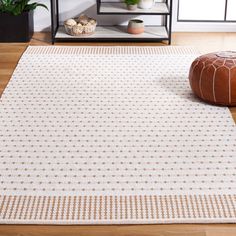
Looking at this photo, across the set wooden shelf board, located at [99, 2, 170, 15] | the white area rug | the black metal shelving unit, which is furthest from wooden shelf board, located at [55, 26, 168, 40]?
the white area rug

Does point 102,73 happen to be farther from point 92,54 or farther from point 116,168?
point 116,168

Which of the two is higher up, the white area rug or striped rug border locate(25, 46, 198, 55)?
striped rug border locate(25, 46, 198, 55)

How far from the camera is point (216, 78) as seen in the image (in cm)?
272

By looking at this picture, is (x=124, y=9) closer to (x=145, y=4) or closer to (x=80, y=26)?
(x=145, y=4)

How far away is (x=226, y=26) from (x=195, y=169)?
2.13 meters

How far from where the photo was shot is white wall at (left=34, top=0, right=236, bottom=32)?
158 inches

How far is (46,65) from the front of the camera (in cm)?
337

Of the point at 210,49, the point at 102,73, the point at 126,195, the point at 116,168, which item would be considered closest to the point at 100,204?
the point at 126,195

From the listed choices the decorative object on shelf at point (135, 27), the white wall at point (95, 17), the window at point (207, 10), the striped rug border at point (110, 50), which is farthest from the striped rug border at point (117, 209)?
the window at point (207, 10)

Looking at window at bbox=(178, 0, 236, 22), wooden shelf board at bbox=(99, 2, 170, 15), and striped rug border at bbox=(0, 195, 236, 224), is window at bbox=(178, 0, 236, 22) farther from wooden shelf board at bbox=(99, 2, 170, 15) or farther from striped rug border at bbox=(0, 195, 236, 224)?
striped rug border at bbox=(0, 195, 236, 224)

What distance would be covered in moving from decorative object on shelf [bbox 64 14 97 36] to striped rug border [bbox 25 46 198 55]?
4.8 inches

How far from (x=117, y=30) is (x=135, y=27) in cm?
16

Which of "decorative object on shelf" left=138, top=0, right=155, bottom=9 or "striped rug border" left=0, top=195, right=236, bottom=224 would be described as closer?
"striped rug border" left=0, top=195, right=236, bottom=224

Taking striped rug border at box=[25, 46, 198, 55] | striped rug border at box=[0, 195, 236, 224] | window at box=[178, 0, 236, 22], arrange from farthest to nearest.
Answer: window at box=[178, 0, 236, 22] → striped rug border at box=[25, 46, 198, 55] → striped rug border at box=[0, 195, 236, 224]
